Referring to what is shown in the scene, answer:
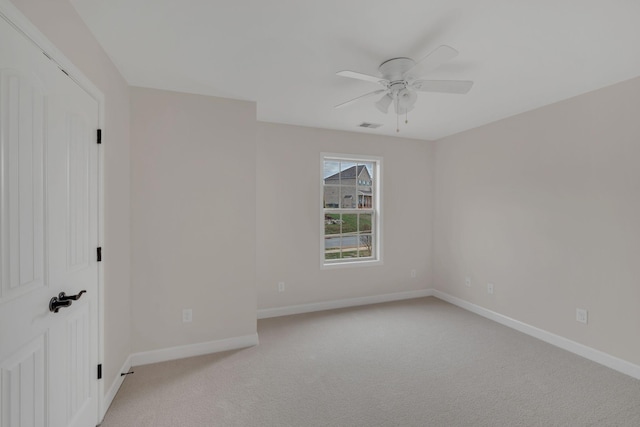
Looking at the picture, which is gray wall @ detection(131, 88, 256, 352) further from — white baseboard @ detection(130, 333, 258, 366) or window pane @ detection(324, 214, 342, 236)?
window pane @ detection(324, 214, 342, 236)

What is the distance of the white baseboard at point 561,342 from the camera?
2.50 metres

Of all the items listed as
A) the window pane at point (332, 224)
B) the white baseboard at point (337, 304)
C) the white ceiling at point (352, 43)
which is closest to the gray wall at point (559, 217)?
the white ceiling at point (352, 43)

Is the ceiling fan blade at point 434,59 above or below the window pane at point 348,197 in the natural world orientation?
above

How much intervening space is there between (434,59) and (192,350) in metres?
3.18

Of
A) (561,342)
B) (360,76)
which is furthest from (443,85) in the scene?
(561,342)

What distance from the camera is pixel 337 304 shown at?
13.5 ft

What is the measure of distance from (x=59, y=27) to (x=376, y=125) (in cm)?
320

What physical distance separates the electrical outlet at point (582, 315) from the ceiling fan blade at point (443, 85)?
2.47 meters

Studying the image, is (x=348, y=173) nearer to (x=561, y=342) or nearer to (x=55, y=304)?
(x=561, y=342)

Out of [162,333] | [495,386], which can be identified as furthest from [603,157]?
[162,333]

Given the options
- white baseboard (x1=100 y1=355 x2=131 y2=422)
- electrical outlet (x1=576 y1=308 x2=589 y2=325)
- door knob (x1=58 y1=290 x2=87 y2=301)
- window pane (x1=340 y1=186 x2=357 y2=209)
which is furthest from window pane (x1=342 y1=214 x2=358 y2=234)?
door knob (x1=58 y1=290 x2=87 y2=301)

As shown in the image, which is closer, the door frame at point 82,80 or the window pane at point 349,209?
the door frame at point 82,80

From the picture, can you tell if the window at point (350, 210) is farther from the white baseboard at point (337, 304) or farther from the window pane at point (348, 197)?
the white baseboard at point (337, 304)

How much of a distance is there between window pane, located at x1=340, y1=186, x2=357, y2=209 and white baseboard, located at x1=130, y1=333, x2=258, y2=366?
7.26 ft
